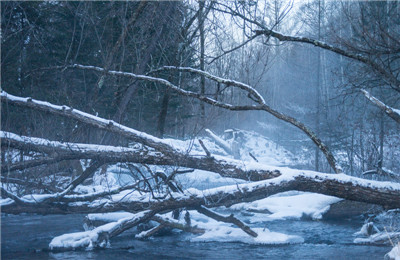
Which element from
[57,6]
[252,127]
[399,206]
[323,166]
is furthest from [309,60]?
[399,206]

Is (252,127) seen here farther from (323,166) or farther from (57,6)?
(57,6)

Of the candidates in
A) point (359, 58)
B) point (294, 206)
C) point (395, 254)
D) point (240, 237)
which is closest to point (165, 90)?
point (294, 206)

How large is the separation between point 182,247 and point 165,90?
6.20m

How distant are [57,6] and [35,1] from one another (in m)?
1.08

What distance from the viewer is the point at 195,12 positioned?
429 inches

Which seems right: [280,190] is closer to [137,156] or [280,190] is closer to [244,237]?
[244,237]

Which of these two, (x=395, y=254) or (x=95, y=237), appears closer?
(x=395, y=254)

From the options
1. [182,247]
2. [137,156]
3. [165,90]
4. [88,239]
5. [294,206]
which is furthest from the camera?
[165,90]

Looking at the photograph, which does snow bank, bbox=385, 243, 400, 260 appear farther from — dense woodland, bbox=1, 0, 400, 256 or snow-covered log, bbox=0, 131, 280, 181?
snow-covered log, bbox=0, 131, 280, 181

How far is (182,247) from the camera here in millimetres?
8633

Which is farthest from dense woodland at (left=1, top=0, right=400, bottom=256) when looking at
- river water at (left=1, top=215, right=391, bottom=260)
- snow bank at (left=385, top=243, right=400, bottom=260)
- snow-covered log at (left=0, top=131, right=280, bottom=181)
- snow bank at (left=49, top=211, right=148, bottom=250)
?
snow bank at (left=385, top=243, right=400, bottom=260)

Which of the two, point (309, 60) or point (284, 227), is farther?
point (309, 60)

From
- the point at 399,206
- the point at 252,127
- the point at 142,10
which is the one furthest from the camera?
the point at 252,127

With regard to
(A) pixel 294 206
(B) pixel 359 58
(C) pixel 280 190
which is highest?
(B) pixel 359 58
